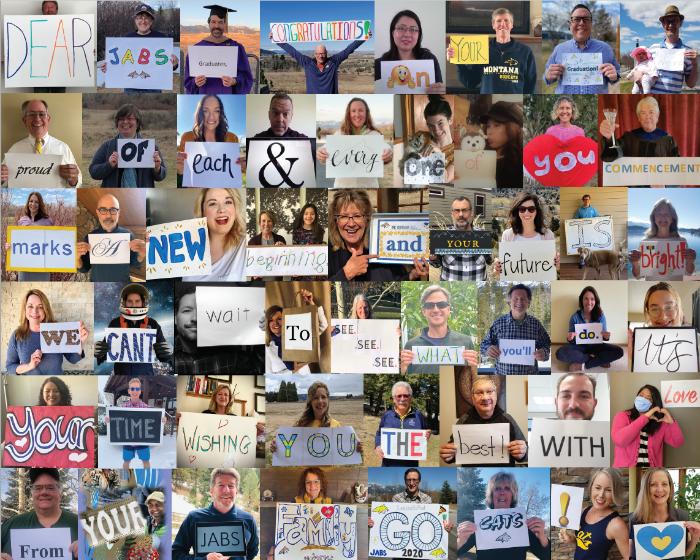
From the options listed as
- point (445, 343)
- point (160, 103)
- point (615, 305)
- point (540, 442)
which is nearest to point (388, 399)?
point (445, 343)

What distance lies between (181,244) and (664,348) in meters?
2.51

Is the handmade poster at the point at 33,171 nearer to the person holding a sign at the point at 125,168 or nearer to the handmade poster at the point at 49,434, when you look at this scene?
the person holding a sign at the point at 125,168

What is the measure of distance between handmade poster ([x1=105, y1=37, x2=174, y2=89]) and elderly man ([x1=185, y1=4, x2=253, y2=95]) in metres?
0.12

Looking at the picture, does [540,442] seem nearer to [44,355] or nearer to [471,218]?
[471,218]

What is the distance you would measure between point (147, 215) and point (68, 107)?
677 mm

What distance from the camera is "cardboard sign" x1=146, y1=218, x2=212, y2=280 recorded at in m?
3.71

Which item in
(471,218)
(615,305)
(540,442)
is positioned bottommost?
(540,442)

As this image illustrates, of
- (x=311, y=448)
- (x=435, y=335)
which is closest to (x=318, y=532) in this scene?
(x=311, y=448)

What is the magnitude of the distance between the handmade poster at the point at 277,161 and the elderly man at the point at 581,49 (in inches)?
51.1

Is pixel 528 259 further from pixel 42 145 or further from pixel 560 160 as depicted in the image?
pixel 42 145

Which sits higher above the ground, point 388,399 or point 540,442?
point 388,399

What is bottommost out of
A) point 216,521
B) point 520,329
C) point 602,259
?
point 216,521

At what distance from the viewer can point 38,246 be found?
3.71m

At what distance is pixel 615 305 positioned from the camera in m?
3.73
